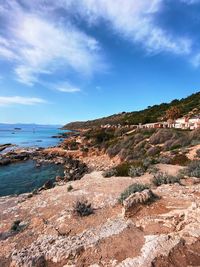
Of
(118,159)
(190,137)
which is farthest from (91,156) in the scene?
(190,137)

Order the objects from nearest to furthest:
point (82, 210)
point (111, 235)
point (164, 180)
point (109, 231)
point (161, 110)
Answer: point (111, 235)
point (109, 231)
point (82, 210)
point (164, 180)
point (161, 110)

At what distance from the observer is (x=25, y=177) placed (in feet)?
78.4

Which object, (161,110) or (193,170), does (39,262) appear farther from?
(161,110)

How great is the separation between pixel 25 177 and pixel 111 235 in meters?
19.6

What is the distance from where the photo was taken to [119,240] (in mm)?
5773

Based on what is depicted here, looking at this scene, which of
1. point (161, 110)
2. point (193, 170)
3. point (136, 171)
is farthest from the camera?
point (161, 110)

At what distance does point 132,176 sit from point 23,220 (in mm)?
6947

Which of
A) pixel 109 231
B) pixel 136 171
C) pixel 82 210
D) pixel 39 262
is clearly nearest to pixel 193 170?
pixel 136 171

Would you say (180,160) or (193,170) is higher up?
(193,170)

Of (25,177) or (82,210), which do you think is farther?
(25,177)

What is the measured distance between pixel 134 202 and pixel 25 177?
61.7 ft

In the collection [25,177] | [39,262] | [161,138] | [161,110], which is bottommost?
[25,177]

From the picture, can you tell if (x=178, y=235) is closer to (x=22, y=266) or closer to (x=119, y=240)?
(x=119, y=240)

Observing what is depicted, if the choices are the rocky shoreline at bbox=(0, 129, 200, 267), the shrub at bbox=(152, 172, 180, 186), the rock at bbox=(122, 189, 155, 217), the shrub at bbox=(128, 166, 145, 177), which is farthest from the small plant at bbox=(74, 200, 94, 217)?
the shrub at bbox=(128, 166, 145, 177)
